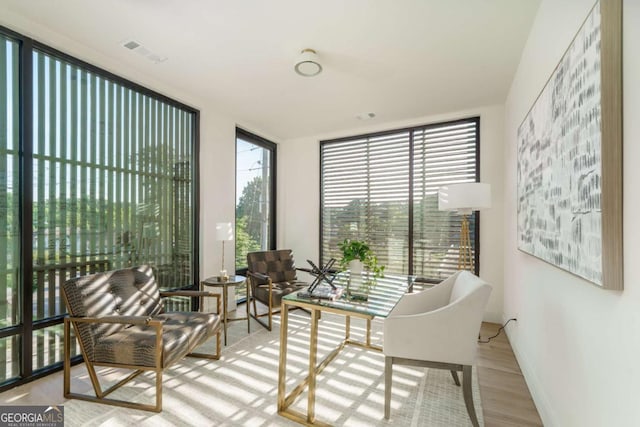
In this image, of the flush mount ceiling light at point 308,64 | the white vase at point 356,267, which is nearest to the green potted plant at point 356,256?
the white vase at point 356,267

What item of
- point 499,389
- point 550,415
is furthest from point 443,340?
point 499,389

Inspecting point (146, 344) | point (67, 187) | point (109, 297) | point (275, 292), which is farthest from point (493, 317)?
point (67, 187)

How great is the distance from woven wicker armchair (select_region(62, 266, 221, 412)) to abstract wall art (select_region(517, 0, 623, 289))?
230cm

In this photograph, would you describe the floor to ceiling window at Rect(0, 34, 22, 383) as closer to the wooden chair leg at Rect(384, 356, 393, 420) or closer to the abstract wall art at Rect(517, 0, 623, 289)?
the wooden chair leg at Rect(384, 356, 393, 420)

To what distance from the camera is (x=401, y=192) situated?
14.2ft

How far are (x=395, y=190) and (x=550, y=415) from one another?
3.06 metres

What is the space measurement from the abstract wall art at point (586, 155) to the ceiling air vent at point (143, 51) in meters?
Answer: 2.97

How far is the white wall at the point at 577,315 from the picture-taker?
984 mm

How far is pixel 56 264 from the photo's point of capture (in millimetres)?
2383

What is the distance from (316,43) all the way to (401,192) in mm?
2505

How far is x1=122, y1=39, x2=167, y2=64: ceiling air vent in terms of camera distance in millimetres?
2449

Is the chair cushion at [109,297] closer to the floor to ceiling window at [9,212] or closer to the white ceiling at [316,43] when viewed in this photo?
the floor to ceiling window at [9,212]

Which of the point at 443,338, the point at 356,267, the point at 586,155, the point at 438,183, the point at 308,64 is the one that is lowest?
the point at 443,338

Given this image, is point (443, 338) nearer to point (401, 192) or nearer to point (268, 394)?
point (268, 394)
